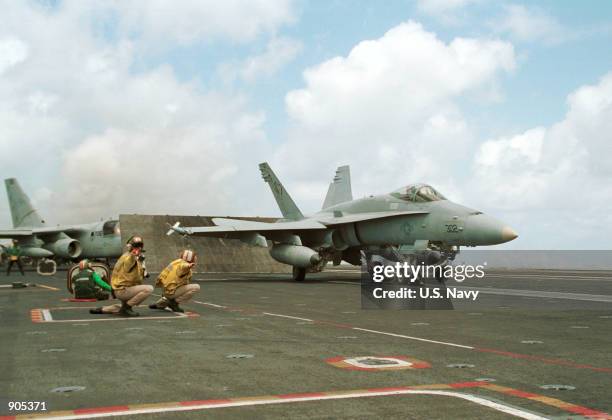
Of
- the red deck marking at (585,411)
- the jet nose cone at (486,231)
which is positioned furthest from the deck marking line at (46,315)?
the jet nose cone at (486,231)

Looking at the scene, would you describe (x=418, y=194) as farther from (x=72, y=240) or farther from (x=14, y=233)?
(x=14, y=233)

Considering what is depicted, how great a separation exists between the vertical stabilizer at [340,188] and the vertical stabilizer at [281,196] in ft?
13.1

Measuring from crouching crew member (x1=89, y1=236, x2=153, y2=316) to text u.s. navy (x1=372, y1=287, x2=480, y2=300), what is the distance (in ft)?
28.2

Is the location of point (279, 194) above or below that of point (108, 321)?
above

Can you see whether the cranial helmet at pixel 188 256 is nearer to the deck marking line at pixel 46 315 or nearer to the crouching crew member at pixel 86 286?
the deck marking line at pixel 46 315

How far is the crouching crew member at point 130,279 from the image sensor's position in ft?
44.0

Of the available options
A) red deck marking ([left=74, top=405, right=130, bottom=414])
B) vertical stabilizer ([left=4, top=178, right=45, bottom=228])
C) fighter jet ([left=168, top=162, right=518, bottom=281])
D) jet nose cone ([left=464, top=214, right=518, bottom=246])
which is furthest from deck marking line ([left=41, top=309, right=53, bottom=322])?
vertical stabilizer ([left=4, top=178, right=45, bottom=228])

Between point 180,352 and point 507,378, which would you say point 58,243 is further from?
point 507,378

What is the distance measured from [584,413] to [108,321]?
9.89 metres

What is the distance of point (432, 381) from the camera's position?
21.4ft

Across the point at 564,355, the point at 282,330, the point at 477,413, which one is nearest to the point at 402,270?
the point at 282,330

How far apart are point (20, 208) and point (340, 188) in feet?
99.6

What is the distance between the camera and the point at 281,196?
3766 centimetres

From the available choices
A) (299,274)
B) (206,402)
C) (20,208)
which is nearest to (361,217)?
(299,274)
